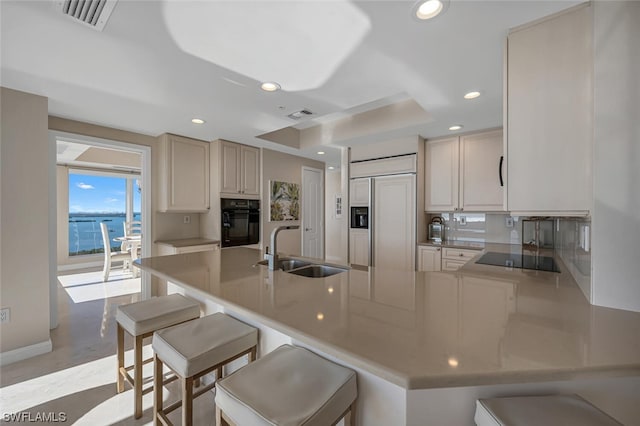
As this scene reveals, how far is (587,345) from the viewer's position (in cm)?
77

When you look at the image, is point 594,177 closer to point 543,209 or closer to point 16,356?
point 543,209

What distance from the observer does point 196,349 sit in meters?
1.24

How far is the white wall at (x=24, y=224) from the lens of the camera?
7.23 ft

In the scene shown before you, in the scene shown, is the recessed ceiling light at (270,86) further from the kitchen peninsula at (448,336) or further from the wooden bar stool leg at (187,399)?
the wooden bar stool leg at (187,399)

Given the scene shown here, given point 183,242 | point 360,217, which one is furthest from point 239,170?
point 360,217

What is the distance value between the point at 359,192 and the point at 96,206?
248 inches

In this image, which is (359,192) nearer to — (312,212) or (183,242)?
(312,212)

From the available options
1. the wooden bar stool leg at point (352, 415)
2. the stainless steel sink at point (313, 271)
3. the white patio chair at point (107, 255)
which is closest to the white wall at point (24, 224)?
the stainless steel sink at point (313, 271)

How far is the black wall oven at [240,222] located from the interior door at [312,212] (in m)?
1.01

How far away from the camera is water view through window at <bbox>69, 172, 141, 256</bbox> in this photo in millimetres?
5805

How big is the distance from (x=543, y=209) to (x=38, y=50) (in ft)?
10.0

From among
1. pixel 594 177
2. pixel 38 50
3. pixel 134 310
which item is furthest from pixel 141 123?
pixel 594 177

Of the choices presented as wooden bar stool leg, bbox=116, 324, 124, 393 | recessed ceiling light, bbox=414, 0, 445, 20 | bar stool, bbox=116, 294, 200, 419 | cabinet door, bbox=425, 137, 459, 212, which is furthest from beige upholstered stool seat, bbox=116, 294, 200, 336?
cabinet door, bbox=425, 137, 459, 212

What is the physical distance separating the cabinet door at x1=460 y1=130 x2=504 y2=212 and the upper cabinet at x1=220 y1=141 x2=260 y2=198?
2942 mm
